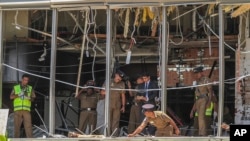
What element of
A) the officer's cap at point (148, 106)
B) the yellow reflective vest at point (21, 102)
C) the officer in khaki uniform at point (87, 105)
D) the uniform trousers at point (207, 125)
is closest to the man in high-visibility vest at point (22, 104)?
the yellow reflective vest at point (21, 102)

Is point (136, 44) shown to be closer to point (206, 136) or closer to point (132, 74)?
point (132, 74)

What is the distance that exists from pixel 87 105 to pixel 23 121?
1789 mm

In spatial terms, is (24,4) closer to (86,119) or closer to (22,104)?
(22,104)

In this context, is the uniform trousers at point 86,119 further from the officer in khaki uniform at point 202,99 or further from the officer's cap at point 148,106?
the officer in khaki uniform at point 202,99

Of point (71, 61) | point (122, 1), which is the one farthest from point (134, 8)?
point (71, 61)

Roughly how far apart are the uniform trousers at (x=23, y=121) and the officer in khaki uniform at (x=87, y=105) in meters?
1.42

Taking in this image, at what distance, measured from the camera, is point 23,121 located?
15.4m

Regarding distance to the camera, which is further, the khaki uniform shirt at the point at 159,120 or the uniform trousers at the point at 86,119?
the uniform trousers at the point at 86,119

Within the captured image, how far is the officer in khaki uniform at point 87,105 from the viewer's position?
51.5 feet

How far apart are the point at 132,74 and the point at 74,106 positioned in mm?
1979

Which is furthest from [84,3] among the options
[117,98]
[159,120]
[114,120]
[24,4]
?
[159,120]

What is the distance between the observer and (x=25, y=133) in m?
15.2

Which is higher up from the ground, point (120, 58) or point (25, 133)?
point (120, 58)

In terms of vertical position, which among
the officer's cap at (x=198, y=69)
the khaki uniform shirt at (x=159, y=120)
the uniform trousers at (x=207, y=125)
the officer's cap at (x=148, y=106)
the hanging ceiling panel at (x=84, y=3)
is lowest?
the uniform trousers at (x=207, y=125)
